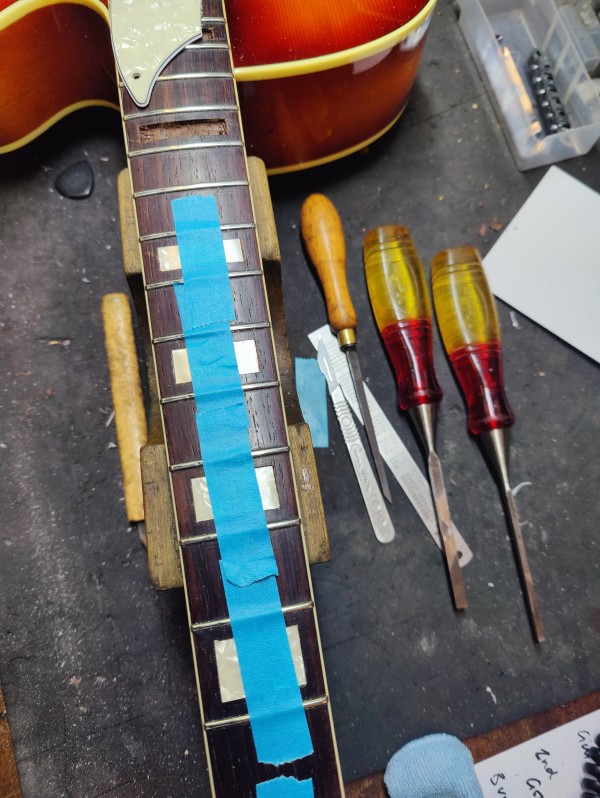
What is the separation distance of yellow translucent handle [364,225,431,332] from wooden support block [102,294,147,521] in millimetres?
485

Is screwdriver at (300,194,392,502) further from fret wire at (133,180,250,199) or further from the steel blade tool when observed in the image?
fret wire at (133,180,250,199)

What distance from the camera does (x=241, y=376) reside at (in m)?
0.89

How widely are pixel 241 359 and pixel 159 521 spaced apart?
26cm

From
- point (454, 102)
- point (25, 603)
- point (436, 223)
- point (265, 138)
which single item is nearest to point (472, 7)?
point (454, 102)

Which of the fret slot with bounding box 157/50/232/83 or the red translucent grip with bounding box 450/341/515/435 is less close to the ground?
the fret slot with bounding box 157/50/232/83

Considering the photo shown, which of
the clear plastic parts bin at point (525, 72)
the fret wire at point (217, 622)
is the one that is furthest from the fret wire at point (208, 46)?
the fret wire at point (217, 622)

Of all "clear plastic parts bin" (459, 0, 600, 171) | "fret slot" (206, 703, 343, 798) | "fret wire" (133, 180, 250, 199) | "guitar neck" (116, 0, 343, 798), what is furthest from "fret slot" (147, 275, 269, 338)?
"clear plastic parts bin" (459, 0, 600, 171)

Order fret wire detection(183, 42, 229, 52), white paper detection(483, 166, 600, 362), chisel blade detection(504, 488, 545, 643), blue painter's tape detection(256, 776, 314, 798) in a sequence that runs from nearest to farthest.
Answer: blue painter's tape detection(256, 776, 314, 798)
fret wire detection(183, 42, 229, 52)
chisel blade detection(504, 488, 545, 643)
white paper detection(483, 166, 600, 362)

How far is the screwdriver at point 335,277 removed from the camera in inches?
46.6

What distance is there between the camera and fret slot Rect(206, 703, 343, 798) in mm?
808

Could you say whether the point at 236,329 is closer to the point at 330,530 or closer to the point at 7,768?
the point at 330,530

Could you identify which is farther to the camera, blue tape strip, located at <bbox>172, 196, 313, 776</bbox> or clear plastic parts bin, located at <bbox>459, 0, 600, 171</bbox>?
clear plastic parts bin, located at <bbox>459, 0, 600, 171</bbox>

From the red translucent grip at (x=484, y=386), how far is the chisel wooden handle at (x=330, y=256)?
0.22 m

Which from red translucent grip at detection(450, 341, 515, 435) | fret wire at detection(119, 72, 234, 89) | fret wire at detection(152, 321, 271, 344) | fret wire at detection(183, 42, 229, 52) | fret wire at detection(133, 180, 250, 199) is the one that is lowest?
red translucent grip at detection(450, 341, 515, 435)
